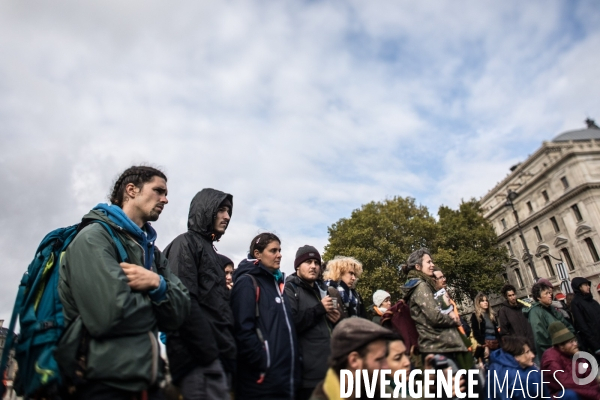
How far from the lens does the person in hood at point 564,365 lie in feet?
13.3

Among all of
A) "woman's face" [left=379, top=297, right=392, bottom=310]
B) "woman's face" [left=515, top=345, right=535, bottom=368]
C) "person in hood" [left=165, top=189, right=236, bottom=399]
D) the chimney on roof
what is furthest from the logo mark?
the chimney on roof

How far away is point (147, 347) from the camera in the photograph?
1856 millimetres

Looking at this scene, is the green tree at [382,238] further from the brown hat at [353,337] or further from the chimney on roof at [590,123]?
the chimney on roof at [590,123]

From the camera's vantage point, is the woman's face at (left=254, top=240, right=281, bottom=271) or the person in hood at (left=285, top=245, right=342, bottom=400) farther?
the woman's face at (left=254, top=240, right=281, bottom=271)

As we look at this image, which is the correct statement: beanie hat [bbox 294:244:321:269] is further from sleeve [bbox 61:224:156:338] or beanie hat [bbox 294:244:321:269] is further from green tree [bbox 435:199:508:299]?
green tree [bbox 435:199:508:299]

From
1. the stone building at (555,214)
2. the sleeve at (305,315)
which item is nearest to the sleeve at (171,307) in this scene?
the sleeve at (305,315)

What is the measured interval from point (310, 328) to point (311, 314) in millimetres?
165

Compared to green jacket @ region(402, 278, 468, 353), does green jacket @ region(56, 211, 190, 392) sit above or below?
below

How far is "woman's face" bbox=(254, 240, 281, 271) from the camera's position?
143 inches

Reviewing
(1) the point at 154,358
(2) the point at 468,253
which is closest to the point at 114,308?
(1) the point at 154,358

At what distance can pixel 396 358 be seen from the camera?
84.3 inches

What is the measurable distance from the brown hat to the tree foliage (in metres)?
29.1

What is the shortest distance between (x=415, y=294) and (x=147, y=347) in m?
3.40

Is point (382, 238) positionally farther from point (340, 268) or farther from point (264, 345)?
point (264, 345)
